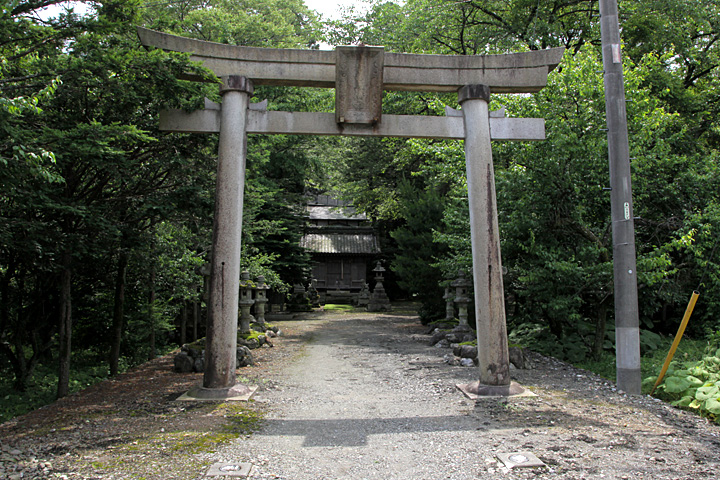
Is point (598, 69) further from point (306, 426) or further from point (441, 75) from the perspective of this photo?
point (306, 426)

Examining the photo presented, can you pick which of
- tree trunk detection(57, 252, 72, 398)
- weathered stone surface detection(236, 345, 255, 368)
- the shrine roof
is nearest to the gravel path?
weathered stone surface detection(236, 345, 255, 368)

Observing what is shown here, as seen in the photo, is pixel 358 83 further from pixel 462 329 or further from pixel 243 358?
pixel 462 329

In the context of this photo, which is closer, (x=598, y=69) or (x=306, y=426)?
(x=306, y=426)

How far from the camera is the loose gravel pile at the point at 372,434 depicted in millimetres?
3918

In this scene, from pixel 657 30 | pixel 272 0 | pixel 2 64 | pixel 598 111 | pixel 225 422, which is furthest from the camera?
pixel 272 0

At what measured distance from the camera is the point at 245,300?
1197 cm

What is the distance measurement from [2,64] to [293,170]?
14.8m

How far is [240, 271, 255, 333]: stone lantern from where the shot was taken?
1171 cm

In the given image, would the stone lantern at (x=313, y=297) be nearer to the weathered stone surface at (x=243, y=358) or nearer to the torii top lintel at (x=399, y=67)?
the weathered stone surface at (x=243, y=358)

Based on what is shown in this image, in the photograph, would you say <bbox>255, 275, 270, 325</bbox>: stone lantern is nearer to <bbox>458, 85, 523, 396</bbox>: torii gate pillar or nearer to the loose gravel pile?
the loose gravel pile

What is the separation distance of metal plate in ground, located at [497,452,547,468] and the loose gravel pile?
0.24ft

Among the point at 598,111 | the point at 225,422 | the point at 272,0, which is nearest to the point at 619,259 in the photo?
the point at 598,111

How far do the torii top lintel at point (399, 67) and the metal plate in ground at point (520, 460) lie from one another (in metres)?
4.60

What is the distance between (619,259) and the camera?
655 centimetres
